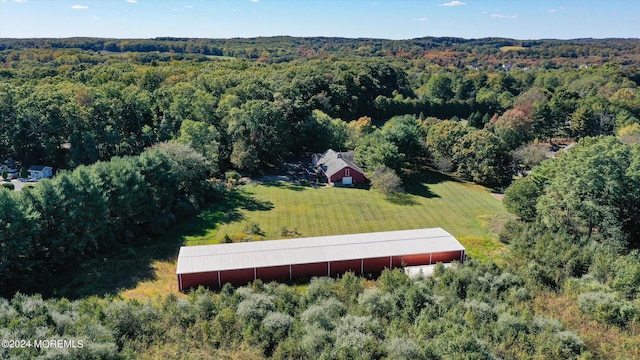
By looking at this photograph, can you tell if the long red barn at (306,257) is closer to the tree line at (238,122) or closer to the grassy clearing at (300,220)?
the grassy clearing at (300,220)

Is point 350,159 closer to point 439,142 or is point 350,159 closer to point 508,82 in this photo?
point 439,142

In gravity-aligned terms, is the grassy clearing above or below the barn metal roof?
below

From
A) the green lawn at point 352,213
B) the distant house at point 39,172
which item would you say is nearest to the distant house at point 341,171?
the green lawn at point 352,213

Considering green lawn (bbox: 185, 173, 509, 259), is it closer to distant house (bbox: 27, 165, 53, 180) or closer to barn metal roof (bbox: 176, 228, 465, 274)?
barn metal roof (bbox: 176, 228, 465, 274)

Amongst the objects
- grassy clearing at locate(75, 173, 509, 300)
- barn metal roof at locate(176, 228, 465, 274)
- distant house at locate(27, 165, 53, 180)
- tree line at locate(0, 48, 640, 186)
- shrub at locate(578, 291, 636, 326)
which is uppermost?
tree line at locate(0, 48, 640, 186)

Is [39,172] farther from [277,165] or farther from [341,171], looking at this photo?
[341,171]

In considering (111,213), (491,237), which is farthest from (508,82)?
(111,213)

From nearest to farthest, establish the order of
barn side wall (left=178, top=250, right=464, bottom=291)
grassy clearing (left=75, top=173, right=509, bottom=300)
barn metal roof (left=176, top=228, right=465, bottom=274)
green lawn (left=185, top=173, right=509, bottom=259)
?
barn side wall (left=178, top=250, right=464, bottom=291) < barn metal roof (left=176, top=228, right=465, bottom=274) < grassy clearing (left=75, top=173, right=509, bottom=300) < green lawn (left=185, top=173, right=509, bottom=259)

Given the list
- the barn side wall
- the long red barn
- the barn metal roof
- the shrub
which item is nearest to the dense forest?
the shrub
